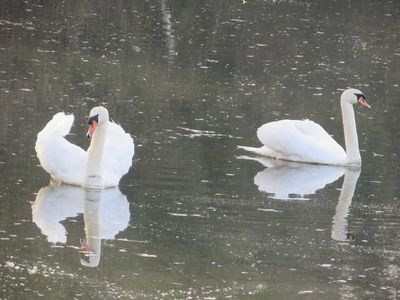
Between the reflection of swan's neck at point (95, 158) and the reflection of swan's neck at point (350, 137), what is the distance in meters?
3.68

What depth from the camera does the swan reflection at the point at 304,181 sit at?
12.3 meters

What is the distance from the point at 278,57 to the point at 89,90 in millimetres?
6065

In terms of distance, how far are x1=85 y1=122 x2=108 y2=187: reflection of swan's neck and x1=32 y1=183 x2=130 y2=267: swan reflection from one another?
0.11 m

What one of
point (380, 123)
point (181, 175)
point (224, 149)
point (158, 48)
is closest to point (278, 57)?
point (158, 48)

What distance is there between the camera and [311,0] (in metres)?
31.4

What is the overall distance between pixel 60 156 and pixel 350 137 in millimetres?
4322

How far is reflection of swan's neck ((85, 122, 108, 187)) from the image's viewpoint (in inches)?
491

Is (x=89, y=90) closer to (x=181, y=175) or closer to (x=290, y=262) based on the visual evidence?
(x=181, y=175)

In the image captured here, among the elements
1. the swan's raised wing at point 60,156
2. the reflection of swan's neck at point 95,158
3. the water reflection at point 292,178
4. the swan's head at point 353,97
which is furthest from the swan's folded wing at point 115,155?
the swan's head at point 353,97

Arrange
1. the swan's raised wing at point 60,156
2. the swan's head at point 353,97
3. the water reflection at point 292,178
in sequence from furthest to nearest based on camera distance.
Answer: the swan's head at point 353,97, the water reflection at point 292,178, the swan's raised wing at point 60,156

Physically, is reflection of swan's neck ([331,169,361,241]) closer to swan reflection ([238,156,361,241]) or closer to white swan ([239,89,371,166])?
swan reflection ([238,156,361,241])

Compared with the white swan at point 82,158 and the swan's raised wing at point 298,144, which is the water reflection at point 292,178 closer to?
the swan's raised wing at point 298,144

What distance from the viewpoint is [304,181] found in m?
14.0

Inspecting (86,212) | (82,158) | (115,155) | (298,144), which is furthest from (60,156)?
(298,144)
